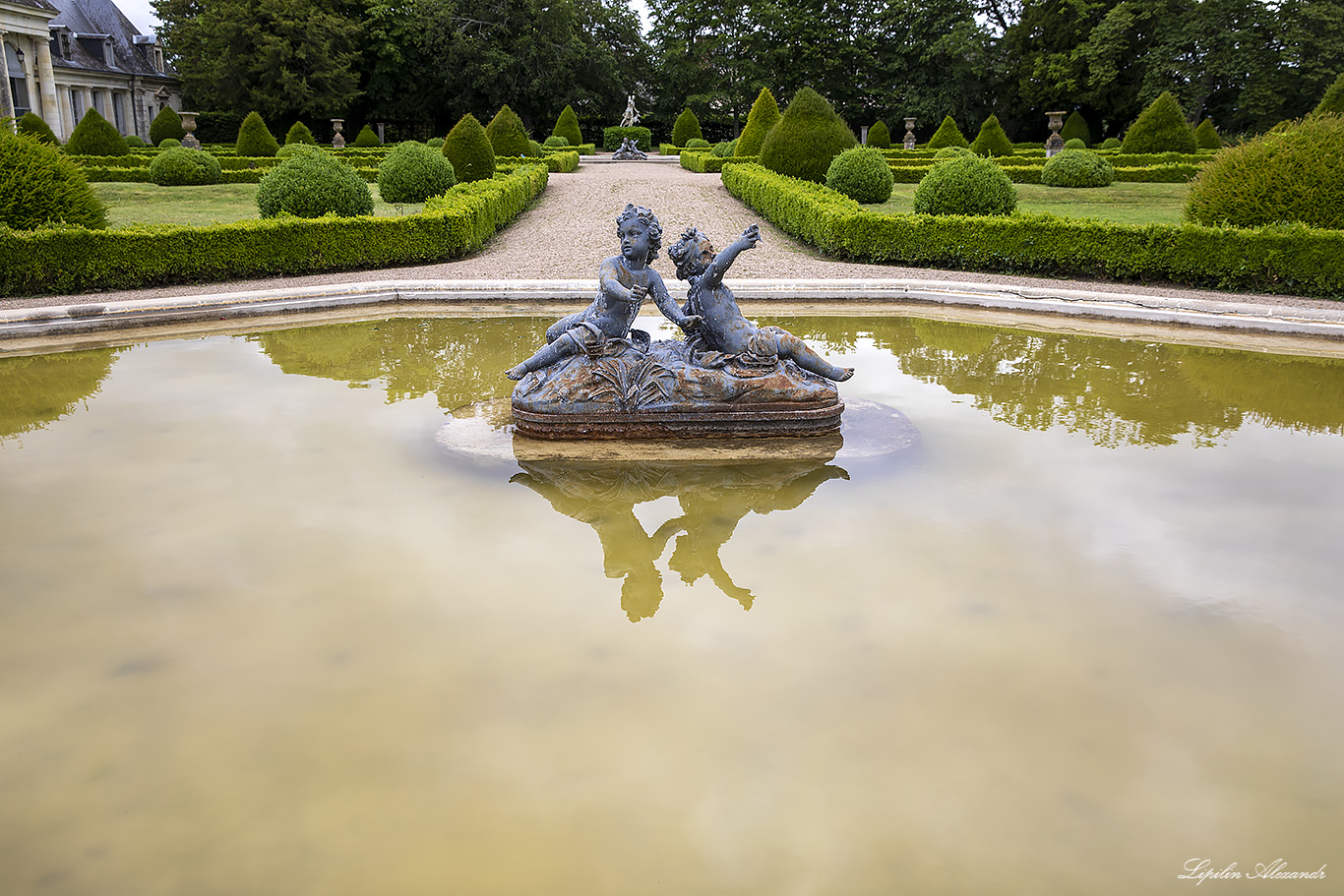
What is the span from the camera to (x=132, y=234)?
43.5 ft

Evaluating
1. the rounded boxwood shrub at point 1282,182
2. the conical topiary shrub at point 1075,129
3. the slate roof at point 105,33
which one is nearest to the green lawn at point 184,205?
the rounded boxwood shrub at point 1282,182

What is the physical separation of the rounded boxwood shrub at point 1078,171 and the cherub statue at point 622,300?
21.1m

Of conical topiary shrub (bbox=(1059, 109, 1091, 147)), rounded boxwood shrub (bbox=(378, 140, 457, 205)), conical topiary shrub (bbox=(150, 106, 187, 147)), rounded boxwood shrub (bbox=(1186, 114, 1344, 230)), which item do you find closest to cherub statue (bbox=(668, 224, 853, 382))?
rounded boxwood shrub (bbox=(1186, 114, 1344, 230))

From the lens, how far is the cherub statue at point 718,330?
6.89 m

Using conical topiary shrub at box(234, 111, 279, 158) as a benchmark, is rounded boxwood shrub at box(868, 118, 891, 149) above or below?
above

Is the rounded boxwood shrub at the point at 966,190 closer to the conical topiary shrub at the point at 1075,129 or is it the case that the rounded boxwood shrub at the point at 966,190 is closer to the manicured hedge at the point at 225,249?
the manicured hedge at the point at 225,249

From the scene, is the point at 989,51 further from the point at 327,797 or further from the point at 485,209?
the point at 327,797

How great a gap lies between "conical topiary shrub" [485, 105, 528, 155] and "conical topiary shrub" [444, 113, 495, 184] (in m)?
6.93

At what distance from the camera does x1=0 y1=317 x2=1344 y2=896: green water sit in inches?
121

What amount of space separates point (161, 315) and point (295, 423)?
5.28 m

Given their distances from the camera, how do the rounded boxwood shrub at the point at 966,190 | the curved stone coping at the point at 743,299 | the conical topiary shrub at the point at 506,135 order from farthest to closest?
the conical topiary shrub at the point at 506,135, the rounded boxwood shrub at the point at 966,190, the curved stone coping at the point at 743,299

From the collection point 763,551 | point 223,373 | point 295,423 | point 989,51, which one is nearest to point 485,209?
point 223,373

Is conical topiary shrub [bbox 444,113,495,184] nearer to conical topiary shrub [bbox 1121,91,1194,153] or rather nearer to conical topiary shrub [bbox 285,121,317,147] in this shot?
→ conical topiary shrub [bbox 285,121,317,147]

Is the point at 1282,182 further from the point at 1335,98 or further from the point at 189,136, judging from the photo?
the point at 189,136
